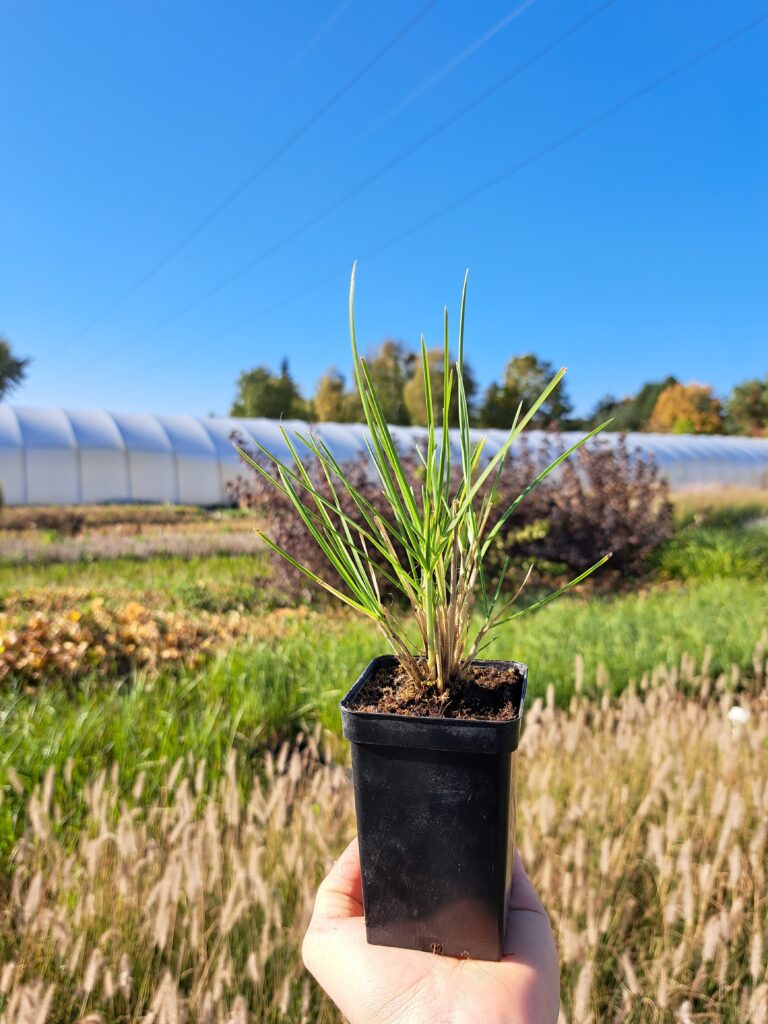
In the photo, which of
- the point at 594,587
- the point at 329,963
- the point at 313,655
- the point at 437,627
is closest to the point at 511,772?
the point at 437,627

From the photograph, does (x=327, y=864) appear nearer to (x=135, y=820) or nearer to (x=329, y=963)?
(x=135, y=820)

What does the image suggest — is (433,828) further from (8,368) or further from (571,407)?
(8,368)

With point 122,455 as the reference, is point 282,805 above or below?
below

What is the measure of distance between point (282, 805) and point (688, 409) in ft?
160

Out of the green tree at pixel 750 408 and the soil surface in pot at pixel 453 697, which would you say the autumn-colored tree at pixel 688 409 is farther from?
the soil surface in pot at pixel 453 697

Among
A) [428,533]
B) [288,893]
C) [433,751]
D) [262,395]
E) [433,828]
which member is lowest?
[288,893]

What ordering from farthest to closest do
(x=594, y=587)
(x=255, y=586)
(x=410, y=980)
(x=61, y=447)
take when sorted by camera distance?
(x=61, y=447), (x=594, y=587), (x=255, y=586), (x=410, y=980)

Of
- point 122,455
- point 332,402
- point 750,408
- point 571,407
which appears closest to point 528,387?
point 571,407

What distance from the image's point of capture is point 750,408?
1708 inches

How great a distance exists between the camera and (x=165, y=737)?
268cm

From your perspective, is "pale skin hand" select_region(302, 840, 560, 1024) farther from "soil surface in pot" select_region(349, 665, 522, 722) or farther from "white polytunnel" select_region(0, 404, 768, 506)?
"white polytunnel" select_region(0, 404, 768, 506)

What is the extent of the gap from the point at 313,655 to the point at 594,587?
450cm

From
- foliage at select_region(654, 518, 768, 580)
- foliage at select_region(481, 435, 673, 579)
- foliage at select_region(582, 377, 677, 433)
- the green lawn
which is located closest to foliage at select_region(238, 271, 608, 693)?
the green lawn

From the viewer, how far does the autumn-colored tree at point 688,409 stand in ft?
149
